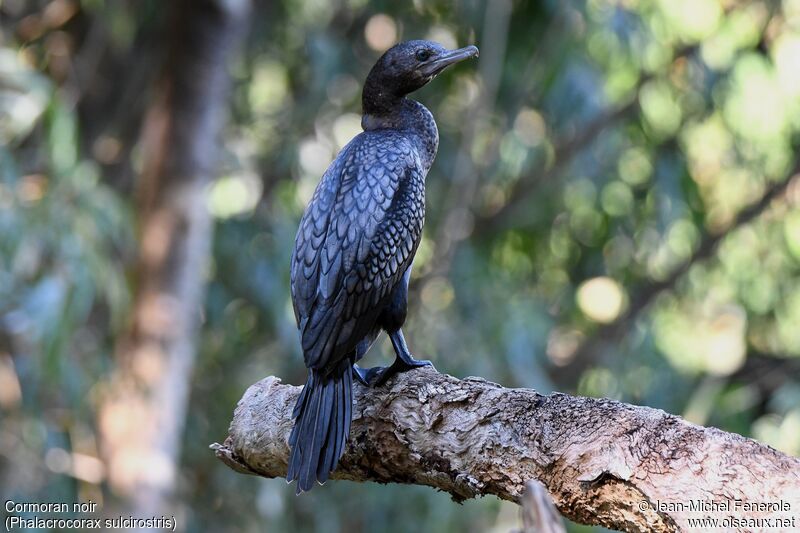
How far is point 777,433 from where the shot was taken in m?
6.39

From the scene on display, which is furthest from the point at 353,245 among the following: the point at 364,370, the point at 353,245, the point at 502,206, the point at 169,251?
the point at 502,206

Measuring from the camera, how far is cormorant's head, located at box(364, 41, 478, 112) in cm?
313

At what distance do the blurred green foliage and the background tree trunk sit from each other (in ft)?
0.58

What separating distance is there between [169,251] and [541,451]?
3.50 meters

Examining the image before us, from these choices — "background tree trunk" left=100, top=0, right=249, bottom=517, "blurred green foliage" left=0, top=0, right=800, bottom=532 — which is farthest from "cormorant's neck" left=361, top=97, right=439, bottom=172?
"blurred green foliage" left=0, top=0, right=800, bottom=532

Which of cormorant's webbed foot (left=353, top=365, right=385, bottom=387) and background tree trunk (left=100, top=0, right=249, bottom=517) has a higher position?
background tree trunk (left=100, top=0, right=249, bottom=517)

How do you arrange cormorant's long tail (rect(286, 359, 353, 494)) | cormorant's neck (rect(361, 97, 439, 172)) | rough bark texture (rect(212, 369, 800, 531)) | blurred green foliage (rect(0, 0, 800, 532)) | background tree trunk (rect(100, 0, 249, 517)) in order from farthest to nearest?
blurred green foliage (rect(0, 0, 800, 532)) < background tree trunk (rect(100, 0, 249, 517)) < cormorant's neck (rect(361, 97, 439, 172)) < cormorant's long tail (rect(286, 359, 353, 494)) < rough bark texture (rect(212, 369, 800, 531))

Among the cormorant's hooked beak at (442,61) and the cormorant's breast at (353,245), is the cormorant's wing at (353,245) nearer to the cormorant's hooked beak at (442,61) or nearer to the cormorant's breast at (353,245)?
the cormorant's breast at (353,245)

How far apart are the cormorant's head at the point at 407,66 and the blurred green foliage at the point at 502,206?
2526 millimetres

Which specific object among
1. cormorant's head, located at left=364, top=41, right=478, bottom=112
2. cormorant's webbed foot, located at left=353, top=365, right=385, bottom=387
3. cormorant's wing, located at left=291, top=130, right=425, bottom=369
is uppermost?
cormorant's head, located at left=364, top=41, right=478, bottom=112

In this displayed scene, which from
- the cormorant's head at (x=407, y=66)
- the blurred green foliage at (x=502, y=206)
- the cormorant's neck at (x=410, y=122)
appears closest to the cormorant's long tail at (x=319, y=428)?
the cormorant's neck at (x=410, y=122)

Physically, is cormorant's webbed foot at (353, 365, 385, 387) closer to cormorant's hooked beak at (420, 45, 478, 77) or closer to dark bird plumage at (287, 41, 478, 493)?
dark bird plumage at (287, 41, 478, 493)

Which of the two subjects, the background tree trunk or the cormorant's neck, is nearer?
the cormorant's neck

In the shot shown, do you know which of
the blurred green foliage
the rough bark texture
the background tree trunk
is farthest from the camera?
the blurred green foliage
